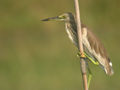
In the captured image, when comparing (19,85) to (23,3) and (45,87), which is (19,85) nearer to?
(45,87)

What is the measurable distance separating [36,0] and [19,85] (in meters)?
2.52

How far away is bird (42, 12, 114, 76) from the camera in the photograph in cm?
299

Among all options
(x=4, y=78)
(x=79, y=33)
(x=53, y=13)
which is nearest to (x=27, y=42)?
(x=53, y=13)

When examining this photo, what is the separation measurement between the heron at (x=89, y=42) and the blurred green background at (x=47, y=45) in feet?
4.77

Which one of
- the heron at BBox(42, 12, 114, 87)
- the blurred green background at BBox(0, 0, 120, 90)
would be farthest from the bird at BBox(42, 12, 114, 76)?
the blurred green background at BBox(0, 0, 120, 90)

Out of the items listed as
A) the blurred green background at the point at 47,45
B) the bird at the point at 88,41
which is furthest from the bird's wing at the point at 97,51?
the blurred green background at the point at 47,45

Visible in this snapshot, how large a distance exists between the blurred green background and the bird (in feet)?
4.77

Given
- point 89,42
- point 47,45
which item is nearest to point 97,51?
point 89,42

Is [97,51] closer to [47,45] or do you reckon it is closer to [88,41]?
[88,41]

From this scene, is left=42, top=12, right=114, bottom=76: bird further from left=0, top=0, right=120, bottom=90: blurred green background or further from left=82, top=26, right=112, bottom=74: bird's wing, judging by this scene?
left=0, top=0, right=120, bottom=90: blurred green background

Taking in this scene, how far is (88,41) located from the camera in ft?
9.84

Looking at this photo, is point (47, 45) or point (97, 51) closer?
point (97, 51)

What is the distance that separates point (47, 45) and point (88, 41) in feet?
10.4

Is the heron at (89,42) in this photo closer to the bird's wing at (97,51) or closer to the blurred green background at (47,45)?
the bird's wing at (97,51)
